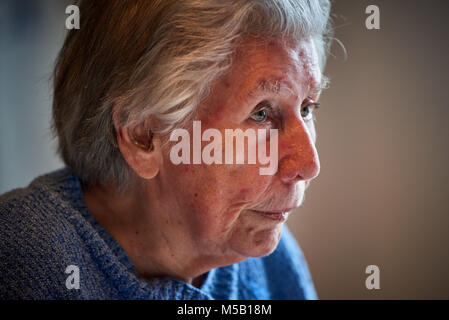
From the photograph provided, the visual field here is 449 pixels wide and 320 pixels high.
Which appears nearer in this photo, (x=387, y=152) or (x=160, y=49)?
(x=160, y=49)

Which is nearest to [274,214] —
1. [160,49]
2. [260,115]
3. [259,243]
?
[259,243]

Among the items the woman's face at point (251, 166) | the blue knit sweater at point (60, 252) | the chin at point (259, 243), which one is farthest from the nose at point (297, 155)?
the blue knit sweater at point (60, 252)

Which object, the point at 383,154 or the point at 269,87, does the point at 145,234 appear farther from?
the point at 383,154

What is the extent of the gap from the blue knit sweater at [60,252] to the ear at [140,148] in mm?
164

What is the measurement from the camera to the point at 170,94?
894 millimetres

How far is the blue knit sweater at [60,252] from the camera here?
873 mm

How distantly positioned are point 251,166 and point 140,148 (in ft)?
0.79

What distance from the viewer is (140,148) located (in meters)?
0.97

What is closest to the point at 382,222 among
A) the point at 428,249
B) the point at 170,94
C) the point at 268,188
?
the point at 428,249

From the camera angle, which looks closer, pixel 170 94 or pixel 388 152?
pixel 170 94

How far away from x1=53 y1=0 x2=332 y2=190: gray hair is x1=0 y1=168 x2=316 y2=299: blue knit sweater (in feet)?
0.52

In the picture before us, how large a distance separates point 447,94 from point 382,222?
46 centimetres

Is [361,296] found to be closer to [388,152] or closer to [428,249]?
[428,249]

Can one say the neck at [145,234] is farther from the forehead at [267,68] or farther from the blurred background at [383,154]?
the blurred background at [383,154]
